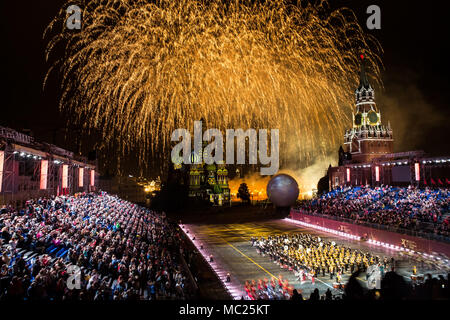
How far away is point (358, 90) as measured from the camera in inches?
3300

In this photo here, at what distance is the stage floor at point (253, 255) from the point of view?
1599 cm

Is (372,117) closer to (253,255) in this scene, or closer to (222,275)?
(253,255)

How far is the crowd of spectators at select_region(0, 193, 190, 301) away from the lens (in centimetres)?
989

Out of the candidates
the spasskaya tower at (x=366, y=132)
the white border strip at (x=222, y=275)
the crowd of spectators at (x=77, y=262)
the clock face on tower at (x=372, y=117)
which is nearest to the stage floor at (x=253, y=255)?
the white border strip at (x=222, y=275)

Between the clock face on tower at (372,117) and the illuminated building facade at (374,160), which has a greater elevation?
the clock face on tower at (372,117)

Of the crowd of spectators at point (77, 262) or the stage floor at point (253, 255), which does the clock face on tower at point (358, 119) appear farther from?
the crowd of spectators at point (77, 262)

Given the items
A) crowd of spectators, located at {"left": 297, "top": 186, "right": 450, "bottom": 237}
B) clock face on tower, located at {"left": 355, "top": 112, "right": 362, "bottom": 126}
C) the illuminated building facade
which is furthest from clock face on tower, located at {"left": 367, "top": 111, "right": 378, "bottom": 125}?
crowd of spectators, located at {"left": 297, "top": 186, "right": 450, "bottom": 237}

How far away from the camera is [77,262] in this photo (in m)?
13.3

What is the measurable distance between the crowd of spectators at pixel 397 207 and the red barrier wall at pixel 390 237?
94 centimetres

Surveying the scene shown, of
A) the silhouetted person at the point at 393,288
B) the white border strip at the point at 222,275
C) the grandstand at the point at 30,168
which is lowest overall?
the white border strip at the point at 222,275

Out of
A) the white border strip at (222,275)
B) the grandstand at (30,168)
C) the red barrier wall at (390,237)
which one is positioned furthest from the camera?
the red barrier wall at (390,237)

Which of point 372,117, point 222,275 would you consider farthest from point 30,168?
point 372,117

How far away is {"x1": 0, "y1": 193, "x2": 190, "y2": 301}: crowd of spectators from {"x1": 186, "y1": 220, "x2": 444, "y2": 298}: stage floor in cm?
376
